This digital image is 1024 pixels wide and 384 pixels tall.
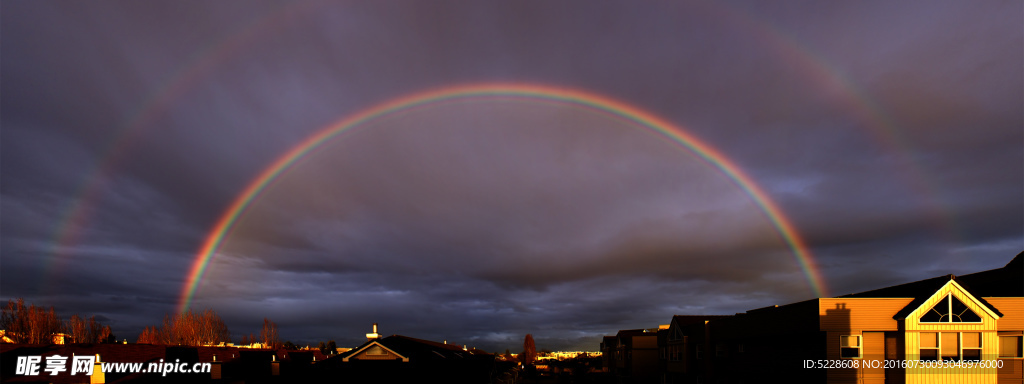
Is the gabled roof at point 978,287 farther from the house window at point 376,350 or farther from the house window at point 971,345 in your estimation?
the house window at point 376,350

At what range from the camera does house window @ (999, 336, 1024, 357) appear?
35.9 meters

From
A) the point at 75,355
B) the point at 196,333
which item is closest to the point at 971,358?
the point at 75,355

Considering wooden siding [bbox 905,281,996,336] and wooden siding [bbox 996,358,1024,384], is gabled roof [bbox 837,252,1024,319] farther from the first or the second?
wooden siding [bbox 996,358,1024,384]

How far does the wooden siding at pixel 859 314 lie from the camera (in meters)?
35.5

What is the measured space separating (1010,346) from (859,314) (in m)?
9.79

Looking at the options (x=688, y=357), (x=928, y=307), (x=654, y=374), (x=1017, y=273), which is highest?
(x=1017, y=273)

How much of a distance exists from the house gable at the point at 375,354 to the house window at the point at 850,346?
3214cm

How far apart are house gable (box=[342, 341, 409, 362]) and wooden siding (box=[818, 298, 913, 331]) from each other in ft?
104

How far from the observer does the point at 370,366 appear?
47.7 meters

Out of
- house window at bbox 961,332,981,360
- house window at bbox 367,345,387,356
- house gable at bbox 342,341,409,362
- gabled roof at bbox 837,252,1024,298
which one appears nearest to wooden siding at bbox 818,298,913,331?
house window at bbox 961,332,981,360

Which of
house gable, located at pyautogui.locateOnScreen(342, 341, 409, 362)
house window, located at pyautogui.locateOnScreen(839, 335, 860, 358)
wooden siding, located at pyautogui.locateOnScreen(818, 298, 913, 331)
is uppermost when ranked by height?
wooden siding, located at pyautogui.locateOnScreen(818, 298, 913, 331)

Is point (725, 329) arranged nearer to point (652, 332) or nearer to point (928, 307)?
point (928, 307)

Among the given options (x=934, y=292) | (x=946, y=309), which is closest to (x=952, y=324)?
(x=946, y=309)

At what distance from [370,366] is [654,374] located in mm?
52492
